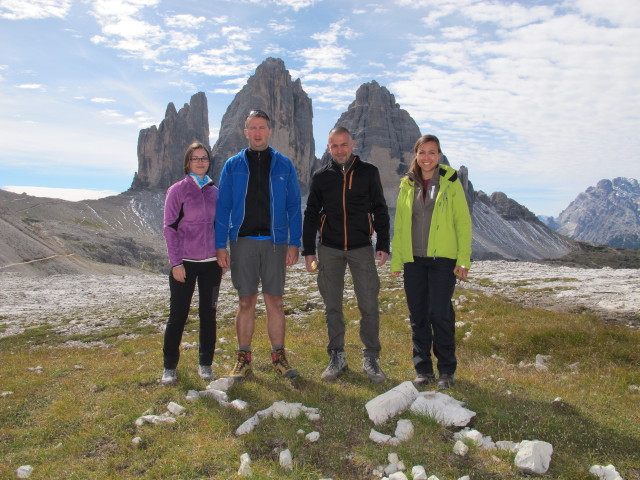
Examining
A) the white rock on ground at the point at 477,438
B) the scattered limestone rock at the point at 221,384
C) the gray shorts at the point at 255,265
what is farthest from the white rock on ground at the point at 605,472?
the gray shorts at the point at 255,265

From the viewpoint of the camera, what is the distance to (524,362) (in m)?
10.8

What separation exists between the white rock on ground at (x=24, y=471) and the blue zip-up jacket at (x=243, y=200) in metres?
4.60

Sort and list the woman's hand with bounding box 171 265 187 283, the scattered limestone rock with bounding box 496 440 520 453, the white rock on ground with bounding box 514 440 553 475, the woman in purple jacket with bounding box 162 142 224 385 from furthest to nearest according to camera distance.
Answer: the woman in purple jacket with bounding box 162 142 224 385 < the woman's hand with bounding box 171 265 187 283 < the scattered limestone rock with bounding box 496 440 520 453 < the white rock on ground with bounding box 514 440 553 475

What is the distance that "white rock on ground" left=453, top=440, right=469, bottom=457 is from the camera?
5.46 meters

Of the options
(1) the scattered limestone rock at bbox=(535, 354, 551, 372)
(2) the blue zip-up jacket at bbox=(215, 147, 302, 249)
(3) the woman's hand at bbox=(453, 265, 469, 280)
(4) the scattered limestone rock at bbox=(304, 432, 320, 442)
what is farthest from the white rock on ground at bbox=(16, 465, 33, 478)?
(1) the scattered limestone rock at bbox=(535, 354, 551, 372)

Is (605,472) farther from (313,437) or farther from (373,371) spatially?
(373,371)

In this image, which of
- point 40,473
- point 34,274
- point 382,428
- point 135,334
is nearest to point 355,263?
point 382,428

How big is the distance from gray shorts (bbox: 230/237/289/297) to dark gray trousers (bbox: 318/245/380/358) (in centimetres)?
89

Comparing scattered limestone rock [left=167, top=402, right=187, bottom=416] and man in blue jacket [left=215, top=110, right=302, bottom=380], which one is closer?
scattered limestone rock [left=167, top=402, right=187, bottom=416]

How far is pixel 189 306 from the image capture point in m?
9.04

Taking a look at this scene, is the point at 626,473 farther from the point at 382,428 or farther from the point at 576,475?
the point at 382,428

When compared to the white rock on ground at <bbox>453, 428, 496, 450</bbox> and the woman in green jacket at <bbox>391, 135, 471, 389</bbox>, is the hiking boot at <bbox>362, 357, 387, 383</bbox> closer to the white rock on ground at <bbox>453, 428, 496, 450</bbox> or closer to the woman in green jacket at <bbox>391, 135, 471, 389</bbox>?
the woman in green jacket at <bbox>391, 135, 471, 389</bbox>

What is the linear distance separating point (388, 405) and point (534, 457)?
209cm

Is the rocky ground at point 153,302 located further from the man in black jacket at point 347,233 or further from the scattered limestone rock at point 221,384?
the scattered limestone rock at point 221,384
